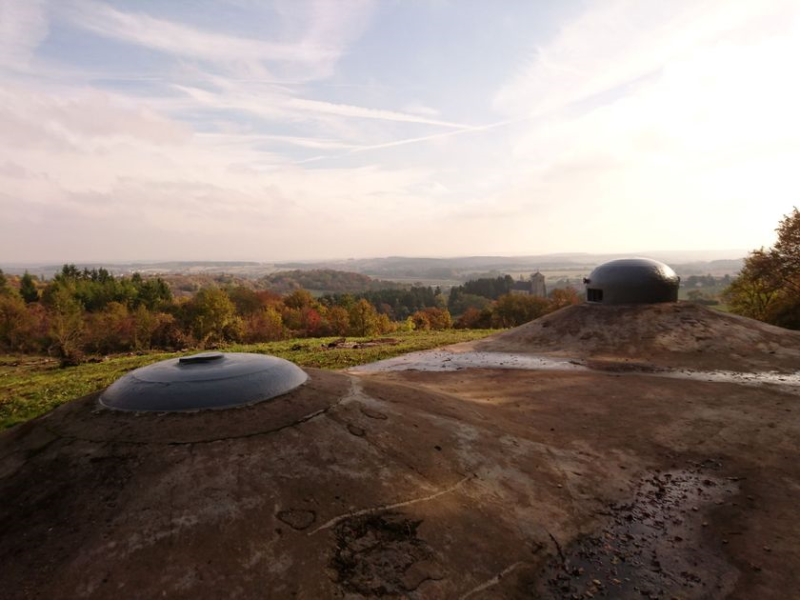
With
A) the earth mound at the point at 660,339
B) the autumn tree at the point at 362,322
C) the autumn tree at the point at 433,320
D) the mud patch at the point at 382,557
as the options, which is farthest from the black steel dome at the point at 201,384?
the autumn tree at the point at 433,320

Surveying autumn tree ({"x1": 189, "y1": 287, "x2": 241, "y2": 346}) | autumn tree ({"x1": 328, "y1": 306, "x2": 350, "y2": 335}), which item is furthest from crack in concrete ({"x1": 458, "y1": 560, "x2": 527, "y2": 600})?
autumn tree ({"x1": 328, "y1": 306, "x2": 350, "y2": 335})

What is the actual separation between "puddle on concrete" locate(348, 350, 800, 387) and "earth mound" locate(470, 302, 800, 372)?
2.99ft

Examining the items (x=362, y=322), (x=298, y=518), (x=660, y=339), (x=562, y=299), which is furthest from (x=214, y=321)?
(x=298, y=518)

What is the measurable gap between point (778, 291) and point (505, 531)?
4569 cm

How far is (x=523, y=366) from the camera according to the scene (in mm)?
21594

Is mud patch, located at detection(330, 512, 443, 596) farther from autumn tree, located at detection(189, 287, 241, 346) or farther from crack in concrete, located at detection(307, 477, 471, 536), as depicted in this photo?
autumn tree, located at detection(189, 287, 241, 346)

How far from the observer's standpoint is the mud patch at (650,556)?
6.67 metres

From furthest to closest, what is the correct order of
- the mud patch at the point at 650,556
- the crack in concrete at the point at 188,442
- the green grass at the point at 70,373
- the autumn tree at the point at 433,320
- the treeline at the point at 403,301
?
1. the treeline at the point at 403,301
2. the autumn tree at the point at 433,320
3. the green grass at the point at 70,373
4. the crack in concrete at the point at 188,442
5. the mud patch at the point at 650,556

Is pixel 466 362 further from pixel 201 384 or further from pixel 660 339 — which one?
pixel 201 384

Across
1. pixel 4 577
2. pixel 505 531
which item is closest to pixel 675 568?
pixel 505 531

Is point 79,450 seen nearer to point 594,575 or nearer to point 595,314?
point 594,575

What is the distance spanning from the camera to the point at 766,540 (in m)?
7.84

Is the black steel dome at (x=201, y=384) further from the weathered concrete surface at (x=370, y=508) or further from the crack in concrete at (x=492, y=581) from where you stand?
the crack in concrete at (x=492, y=581)

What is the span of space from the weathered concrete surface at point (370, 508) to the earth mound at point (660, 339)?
10613 millimetres
